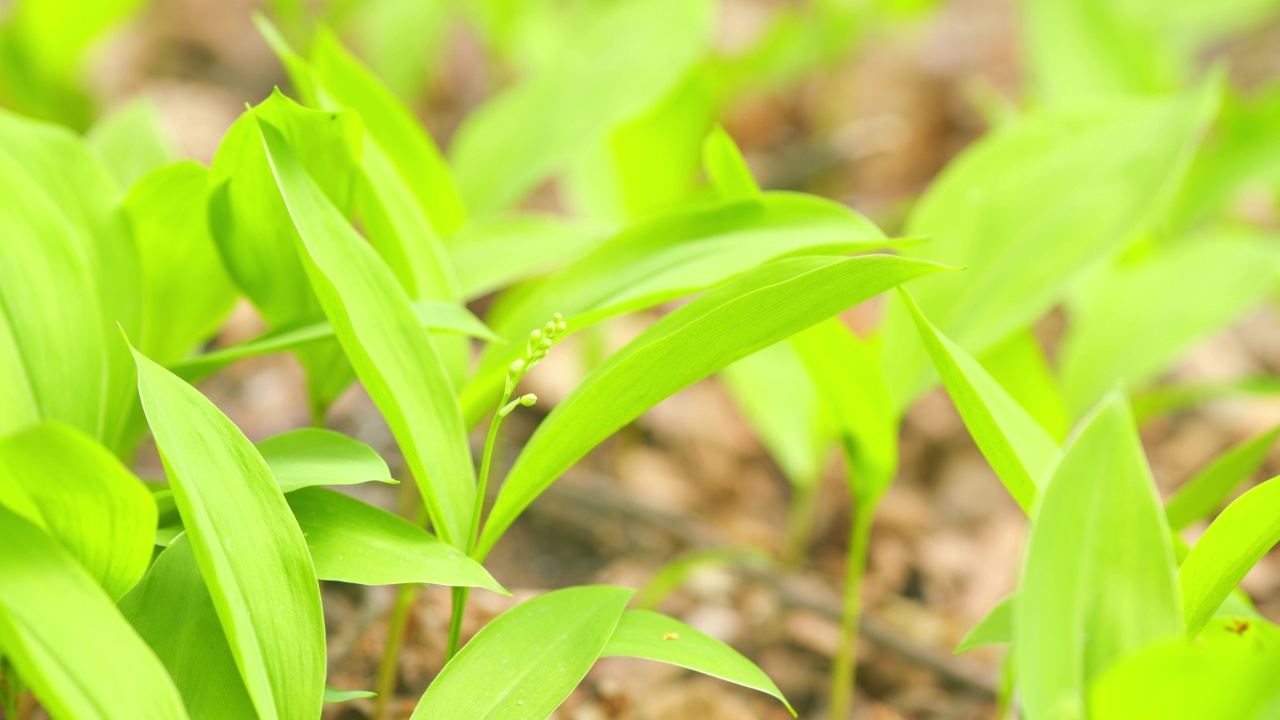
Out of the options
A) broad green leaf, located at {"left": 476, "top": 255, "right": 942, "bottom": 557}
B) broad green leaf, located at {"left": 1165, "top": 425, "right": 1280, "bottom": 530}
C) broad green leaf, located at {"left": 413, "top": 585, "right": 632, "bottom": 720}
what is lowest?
broad green leaf, located at {"left": 413, "top": 585, "right": 632, "bottom": 720}

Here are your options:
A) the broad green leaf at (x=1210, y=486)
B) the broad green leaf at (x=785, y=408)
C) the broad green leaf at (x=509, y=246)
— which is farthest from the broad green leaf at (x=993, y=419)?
the broad green leaf at (x=785, y=408)

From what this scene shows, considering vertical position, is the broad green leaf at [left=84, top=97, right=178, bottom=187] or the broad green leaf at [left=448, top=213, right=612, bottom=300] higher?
the broad green leaf at [left=84, top=97, right=178, bottom=187]

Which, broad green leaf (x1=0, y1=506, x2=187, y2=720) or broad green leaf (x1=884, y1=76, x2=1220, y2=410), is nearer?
broad green leaf (x1=0, y1=506, x2=187, y2=720)

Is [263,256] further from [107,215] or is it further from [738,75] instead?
[738,75]

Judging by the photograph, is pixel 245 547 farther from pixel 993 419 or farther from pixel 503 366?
pixel 993 419

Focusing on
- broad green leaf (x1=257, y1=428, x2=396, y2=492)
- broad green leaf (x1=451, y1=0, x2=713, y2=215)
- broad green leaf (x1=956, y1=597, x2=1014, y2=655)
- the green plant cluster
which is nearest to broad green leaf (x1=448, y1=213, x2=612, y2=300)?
the green plant cluster

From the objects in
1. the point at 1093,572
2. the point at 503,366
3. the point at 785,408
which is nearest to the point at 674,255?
the point at 503,366

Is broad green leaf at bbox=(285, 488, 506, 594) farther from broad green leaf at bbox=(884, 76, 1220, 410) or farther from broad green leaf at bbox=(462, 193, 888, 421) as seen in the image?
Result: broad green leaf at bbox=(884, 76, 1220, 410)

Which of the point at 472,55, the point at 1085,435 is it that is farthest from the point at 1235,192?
the point at 472,55
